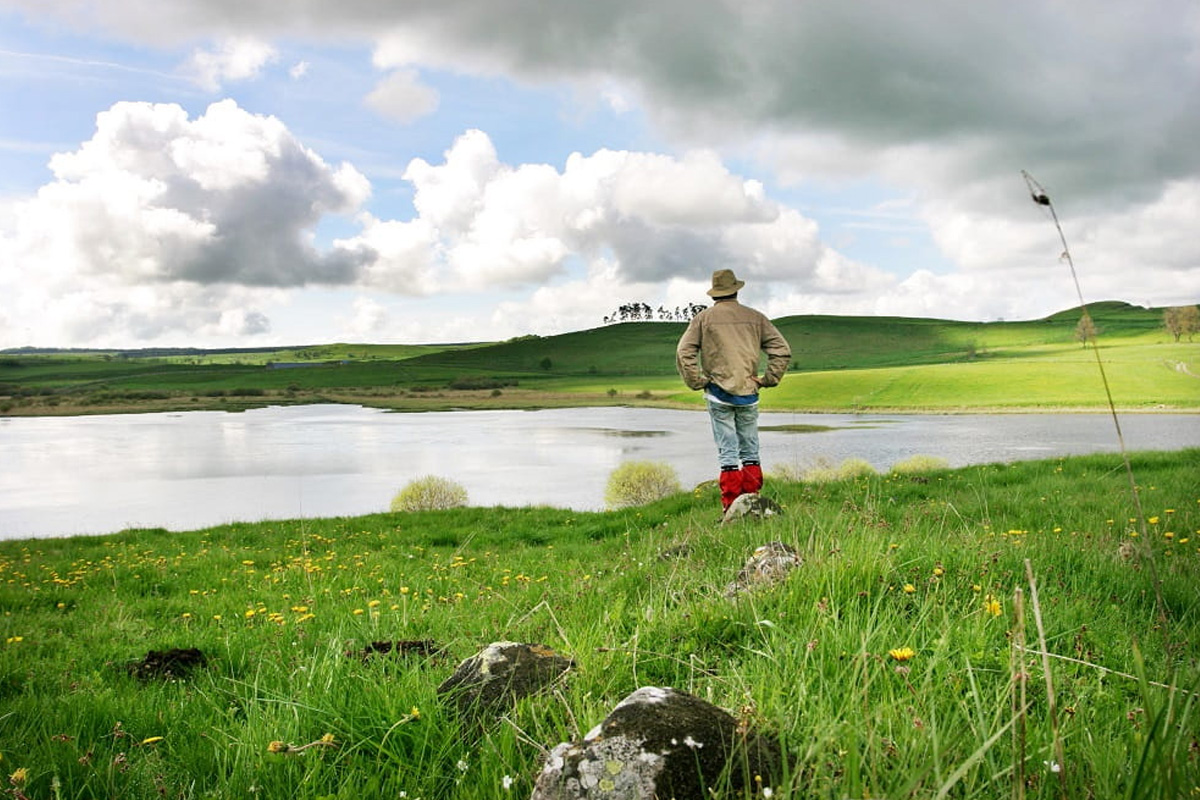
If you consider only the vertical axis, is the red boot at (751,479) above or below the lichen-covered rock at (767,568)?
below

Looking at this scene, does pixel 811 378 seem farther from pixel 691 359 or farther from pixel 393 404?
pixel 691 359

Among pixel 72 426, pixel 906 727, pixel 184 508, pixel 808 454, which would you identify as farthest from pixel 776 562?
pixel 72 426

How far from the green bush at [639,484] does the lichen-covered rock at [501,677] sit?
89.7 ft

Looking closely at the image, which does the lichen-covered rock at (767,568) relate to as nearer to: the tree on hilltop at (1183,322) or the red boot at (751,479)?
the red boot at (751,479)

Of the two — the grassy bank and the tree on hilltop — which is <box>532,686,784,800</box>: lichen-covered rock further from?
the tree on hilltop

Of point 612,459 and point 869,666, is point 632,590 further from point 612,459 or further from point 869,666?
point 612,459

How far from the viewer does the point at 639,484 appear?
31625 millimetres

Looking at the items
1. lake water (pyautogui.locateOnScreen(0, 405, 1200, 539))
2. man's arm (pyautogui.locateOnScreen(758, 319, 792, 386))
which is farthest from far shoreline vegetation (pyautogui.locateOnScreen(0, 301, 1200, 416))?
man's arm (pyautogui.locateOnScreen(758, 319, 792, 386))

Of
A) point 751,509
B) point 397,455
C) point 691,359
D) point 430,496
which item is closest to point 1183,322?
point 397,455

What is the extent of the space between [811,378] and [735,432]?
103711 mm

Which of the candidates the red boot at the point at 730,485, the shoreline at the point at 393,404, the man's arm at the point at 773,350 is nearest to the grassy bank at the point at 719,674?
the red boot at the point at 730,485

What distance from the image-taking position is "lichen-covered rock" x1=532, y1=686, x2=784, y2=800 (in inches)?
92.4

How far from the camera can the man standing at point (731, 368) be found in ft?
40.0

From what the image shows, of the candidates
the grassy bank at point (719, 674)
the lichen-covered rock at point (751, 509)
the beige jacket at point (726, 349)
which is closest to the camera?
the grassy bank at point (719, 674)
